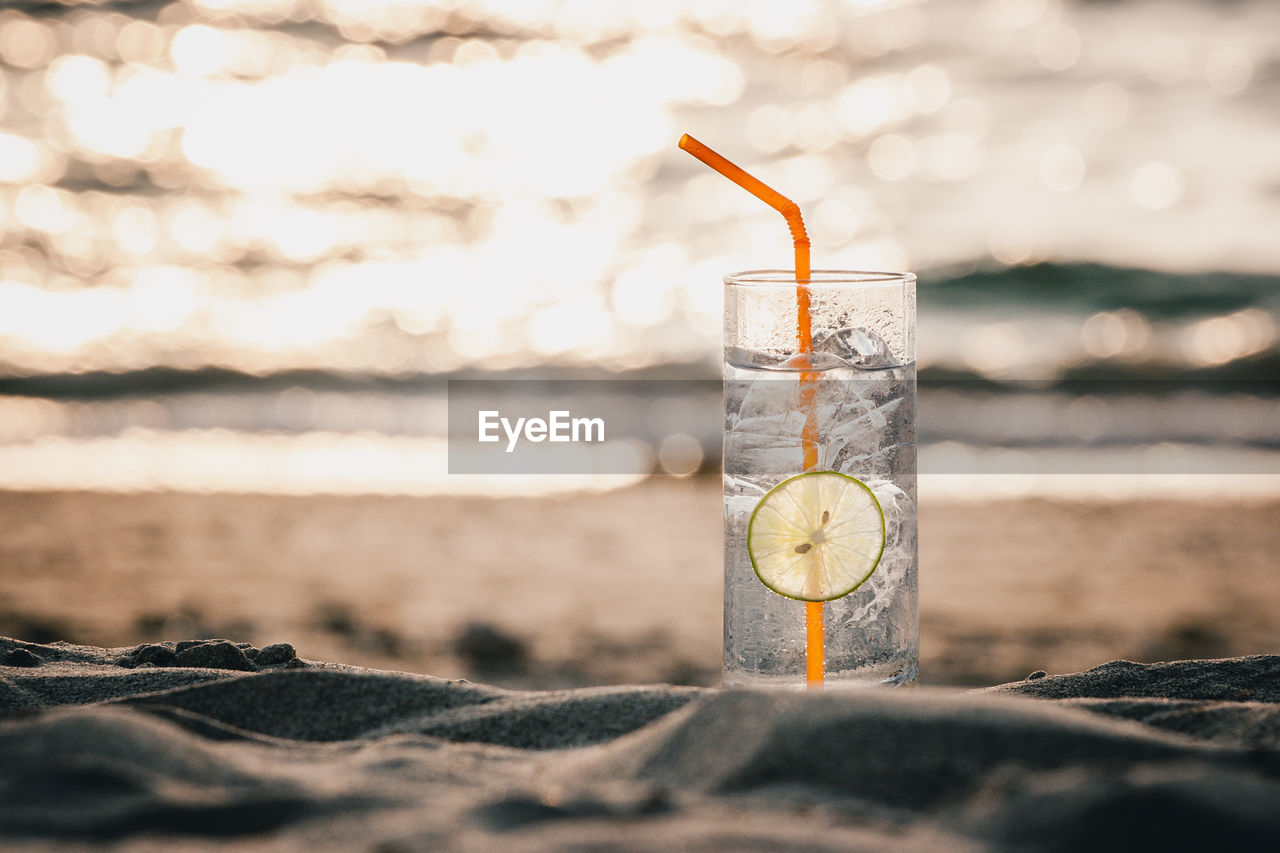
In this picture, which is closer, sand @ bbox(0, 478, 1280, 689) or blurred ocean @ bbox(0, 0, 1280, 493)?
sand @ bbox(0, 478, 1280, 689)

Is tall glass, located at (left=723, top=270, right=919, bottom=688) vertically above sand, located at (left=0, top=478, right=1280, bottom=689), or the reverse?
tall glass, located at (left=723, top=270, right=919, bottom=688)

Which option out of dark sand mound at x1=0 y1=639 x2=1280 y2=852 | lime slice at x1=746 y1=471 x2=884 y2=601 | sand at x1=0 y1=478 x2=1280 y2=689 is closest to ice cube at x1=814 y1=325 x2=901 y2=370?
lime slice at x1=746 y1=471 x2=884 y2=601

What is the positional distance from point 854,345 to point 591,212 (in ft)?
35.8

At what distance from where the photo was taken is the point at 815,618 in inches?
86.4

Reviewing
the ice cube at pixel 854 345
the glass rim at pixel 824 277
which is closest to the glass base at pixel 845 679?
the ice cube at pixel 854 345

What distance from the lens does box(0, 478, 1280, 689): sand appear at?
4.93m

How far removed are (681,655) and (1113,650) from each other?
6.28 ft

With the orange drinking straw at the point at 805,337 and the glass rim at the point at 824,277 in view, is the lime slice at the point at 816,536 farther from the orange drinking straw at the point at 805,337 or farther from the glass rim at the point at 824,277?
the glass rim at the point at 824,277

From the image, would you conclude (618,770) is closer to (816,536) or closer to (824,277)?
(816,536)

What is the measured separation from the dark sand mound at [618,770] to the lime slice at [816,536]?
0.31 meters

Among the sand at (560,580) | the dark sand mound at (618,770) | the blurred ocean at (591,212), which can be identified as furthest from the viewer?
the blurred ocean at (591,212)

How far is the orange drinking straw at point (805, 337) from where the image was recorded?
7.24ft

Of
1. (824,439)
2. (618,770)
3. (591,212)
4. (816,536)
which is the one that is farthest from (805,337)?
(591,212)

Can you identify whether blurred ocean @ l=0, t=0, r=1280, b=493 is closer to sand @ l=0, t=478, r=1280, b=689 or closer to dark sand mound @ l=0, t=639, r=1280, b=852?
sand @ l=0, t=478, r=1280, b=689
